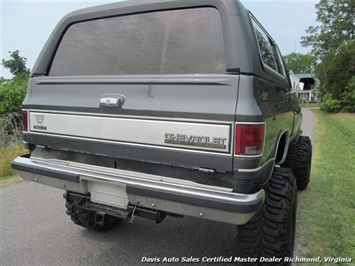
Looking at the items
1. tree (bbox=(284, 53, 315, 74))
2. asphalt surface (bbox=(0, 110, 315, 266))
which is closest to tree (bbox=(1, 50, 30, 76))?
asphalt surface (bbox=(0, 110, 315, 266))

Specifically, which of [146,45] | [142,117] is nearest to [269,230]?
[142,117]

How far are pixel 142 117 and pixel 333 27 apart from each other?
5084cm

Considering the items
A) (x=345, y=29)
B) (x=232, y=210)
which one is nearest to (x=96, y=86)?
(x=232, y=210)

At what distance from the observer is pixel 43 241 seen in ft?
10.6

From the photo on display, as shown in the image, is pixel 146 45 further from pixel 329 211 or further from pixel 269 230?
pixel 329 211

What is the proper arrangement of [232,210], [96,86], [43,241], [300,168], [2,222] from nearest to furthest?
[232,210], [96,86], [43,241], [2,222], [300,168]

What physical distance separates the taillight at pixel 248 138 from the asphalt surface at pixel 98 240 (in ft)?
4.68

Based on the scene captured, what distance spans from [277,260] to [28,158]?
233 cm

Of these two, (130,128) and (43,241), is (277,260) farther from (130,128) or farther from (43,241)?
(43,241)

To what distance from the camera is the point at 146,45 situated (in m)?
2.50

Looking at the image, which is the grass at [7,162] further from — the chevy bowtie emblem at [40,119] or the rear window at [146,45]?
the rear window at [146,45]

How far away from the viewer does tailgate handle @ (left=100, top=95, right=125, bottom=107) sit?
7.74ft

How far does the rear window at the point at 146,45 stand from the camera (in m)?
2.29

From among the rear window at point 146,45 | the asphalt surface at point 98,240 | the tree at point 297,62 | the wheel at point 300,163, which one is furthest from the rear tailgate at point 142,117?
the tree at point 297,62
